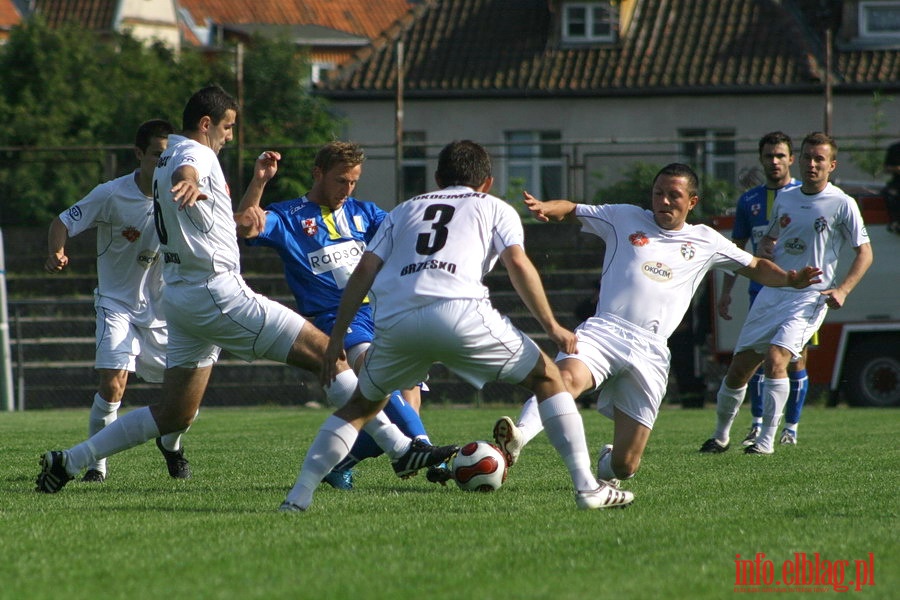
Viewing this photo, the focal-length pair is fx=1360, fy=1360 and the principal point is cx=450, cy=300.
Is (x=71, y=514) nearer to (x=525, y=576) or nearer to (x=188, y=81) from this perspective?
(x=525, y=576)

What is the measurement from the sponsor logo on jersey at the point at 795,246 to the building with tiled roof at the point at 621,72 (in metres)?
22.2

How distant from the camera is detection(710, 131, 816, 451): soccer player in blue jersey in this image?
34.0ft

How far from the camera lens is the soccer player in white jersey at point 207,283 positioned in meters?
6.86

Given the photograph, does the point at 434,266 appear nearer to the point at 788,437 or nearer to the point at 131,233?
the point at 131,233

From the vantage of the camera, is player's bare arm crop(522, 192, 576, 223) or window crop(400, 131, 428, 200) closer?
player's bare arm crop(522, 192, 576, 223)

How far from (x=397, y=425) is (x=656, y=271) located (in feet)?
5.99

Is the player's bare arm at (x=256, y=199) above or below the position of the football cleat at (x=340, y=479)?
above

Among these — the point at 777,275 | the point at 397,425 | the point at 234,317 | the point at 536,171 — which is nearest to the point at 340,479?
the point at 397,425

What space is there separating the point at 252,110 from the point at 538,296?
1241 inches

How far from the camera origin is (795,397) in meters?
11.0

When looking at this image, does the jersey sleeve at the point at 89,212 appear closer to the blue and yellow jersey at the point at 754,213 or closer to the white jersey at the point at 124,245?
the white jersey at the point at 124,245

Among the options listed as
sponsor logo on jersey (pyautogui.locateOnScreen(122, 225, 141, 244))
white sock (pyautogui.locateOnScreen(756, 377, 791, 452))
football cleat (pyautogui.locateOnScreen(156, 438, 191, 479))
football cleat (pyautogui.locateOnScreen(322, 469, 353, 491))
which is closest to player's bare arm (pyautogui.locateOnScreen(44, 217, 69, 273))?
sponsor logo on jersey (pyautogui.locateOnScreen(122, 225, 141, 244))

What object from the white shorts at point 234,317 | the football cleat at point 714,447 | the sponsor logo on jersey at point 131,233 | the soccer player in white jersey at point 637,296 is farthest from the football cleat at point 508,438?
the football cleat at point 714,447

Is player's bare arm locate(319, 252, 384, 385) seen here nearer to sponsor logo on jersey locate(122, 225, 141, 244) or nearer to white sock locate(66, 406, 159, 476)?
white sock locate(66, 406, 159, 476)
